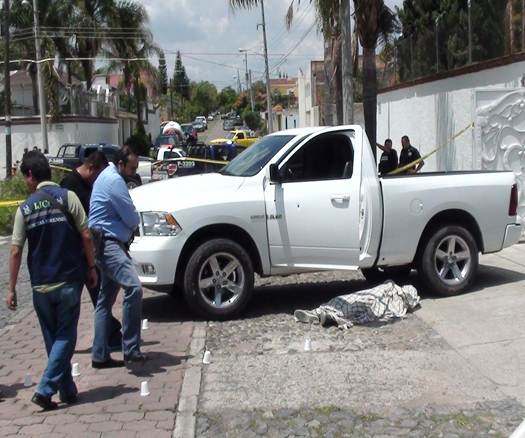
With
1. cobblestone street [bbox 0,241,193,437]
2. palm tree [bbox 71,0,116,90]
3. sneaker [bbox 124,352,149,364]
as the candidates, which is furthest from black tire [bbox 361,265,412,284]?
palm tree [bbox 71,0,116,90]

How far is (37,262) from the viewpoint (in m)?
5.38

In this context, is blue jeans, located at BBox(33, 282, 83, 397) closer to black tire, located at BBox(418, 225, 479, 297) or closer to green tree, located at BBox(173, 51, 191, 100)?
black tire, located at BBox(418, 225, 479, 297)

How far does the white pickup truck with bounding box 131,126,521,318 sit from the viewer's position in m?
7.78

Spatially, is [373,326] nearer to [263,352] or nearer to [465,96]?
[263,352]

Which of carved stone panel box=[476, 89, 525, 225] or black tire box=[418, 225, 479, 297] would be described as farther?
carved stone panel box=[476, 89, 525, 225]

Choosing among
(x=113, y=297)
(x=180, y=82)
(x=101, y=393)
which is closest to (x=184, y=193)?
(x=113, y=297)

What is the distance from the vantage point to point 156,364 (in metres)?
6.63

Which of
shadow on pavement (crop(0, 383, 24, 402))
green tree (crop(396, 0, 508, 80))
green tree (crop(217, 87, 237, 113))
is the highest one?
green tree (crop(217, 87, 237, 113))

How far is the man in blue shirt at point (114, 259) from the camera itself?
6.34m

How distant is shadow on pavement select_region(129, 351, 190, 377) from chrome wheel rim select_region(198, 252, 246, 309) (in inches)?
42.8

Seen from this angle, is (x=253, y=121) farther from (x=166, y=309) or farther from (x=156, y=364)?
(x=156, y=364)

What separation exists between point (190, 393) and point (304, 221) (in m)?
2.86

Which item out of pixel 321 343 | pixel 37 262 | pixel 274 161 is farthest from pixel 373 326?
pixel 37 262

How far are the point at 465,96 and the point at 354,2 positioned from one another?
3314 millimetres
